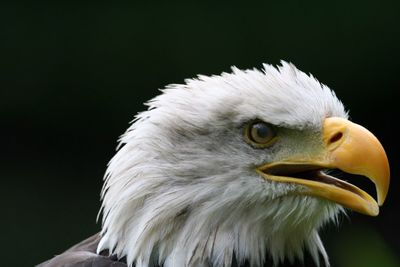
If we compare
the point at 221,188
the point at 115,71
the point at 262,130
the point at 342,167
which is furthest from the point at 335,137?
the point at 115,71

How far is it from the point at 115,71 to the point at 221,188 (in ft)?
7.01

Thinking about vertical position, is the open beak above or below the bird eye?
below

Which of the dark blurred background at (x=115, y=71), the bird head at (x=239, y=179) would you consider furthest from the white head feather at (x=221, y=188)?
the dark blurred background at (x=115, y=71)

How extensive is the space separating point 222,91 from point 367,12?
190 centimetres

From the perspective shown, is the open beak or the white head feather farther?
the white head feather

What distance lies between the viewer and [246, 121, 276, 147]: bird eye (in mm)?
2955

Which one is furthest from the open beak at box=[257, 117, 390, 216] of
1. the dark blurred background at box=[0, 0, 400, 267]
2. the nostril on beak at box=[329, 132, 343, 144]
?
the dark blurred background at box=[0, 0, 400, 267]

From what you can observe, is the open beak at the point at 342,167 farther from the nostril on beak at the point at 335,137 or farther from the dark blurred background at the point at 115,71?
the dark blurred background at the point at 115,71

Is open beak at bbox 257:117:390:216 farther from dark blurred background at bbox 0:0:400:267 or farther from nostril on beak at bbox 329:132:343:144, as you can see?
dark blurred background at bbox 0:0:400:267

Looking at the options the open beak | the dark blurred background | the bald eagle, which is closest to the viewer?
the open beak

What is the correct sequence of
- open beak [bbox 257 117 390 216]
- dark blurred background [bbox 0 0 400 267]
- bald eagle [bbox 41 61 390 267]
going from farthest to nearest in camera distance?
dark blurred background [bbox 0 0 400 267] < bald eagle [bbox 41 61 390 267] < open beak [bbox 257 117 390 216]

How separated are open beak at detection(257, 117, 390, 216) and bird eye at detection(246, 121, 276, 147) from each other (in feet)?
0.22

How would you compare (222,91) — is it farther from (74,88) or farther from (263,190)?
(74,88)

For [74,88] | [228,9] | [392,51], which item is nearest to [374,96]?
[392,51]
